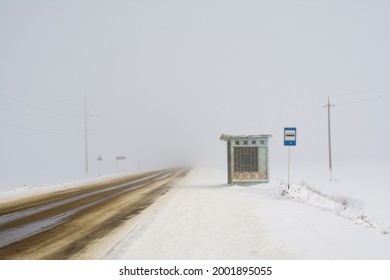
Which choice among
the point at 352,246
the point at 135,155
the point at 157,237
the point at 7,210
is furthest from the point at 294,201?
the point at 135,155

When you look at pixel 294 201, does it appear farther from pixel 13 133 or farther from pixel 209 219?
pixel 13 133

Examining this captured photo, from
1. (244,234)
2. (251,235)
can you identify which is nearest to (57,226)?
(244,234)

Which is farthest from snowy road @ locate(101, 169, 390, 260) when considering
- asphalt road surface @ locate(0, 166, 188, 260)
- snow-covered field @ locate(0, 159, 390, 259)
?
asphalt road surface @ locate(0, 166, 188, 260)

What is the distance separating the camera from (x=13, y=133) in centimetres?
13162

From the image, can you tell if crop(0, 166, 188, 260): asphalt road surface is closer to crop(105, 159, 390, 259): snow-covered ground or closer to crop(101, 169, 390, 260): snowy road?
crop(101, 169, 390, 260): snowy road

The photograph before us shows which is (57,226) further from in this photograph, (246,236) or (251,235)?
(251,235)

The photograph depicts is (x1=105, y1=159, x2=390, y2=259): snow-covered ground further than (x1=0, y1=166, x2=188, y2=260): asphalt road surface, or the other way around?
(x1=0, y1=166, x2=188, y2=260): asphalt road surface

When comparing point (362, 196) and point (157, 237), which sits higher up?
point (157, 237)

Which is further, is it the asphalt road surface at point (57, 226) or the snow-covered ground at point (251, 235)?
the asphalt road surface at point (57, 226)

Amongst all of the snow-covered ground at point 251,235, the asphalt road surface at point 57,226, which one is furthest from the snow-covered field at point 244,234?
the asphalt road surface at point 57,226

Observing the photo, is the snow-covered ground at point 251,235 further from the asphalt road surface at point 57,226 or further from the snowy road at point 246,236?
the asphalt road surface at point 57,226

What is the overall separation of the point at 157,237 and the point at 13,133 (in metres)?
148

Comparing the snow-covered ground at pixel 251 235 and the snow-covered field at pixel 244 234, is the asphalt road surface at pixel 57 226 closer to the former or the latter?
the snow-covered field at pixel 244 234

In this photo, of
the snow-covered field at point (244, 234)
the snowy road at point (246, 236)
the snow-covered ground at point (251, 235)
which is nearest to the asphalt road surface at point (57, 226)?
the snow-covered field at point (244, 234)
